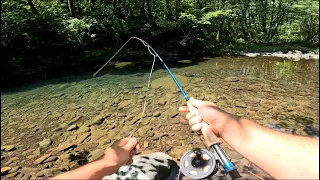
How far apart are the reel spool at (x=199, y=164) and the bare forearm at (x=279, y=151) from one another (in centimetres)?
94

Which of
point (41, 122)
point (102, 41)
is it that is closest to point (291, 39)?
point (102, 41)

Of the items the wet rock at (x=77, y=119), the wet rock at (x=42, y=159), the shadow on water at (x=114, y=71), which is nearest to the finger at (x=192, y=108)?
the wet rock at (x=42, y=159)

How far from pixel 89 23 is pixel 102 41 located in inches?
44.5

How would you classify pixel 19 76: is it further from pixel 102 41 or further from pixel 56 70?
pixel 102 41

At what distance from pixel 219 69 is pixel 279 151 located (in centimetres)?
933

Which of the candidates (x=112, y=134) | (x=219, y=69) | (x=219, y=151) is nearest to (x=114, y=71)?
(x=219, y=69)

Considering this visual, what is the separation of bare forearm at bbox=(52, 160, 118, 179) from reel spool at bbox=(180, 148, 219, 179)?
29.1 inches

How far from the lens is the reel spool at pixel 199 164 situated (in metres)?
2.26

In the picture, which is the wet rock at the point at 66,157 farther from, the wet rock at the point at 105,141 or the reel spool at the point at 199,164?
the reel spool at the point at 199,164

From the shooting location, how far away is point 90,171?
6.23 feet

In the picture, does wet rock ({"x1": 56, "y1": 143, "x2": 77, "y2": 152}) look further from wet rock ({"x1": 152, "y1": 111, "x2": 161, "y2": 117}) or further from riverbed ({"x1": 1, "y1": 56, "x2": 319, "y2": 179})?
wet rock ({"x1": 152, "y1": 111, "x2": 161, "y2": 117})

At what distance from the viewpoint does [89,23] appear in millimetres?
11812

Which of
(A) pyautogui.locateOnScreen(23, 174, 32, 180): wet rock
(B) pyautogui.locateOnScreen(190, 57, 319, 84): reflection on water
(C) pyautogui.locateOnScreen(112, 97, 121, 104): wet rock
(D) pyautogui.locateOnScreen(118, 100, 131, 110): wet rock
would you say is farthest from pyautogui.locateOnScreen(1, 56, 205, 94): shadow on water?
(A) pyautogui.locateOnScreen(23, 174, 32, 180): wet rock

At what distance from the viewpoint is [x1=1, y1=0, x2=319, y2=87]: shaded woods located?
1030 cm
